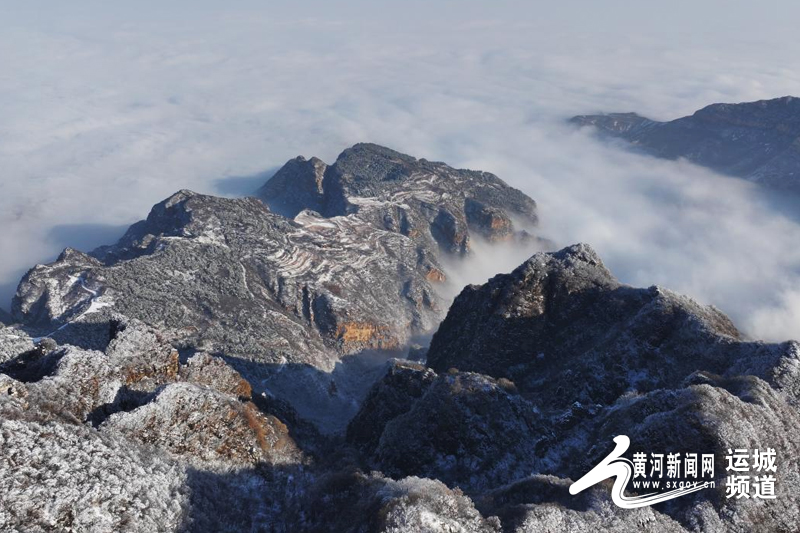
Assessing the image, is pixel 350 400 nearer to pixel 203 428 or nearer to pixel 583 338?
pixel 583 338

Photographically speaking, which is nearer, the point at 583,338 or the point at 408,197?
the point at 583,338

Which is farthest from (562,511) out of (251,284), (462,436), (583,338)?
(251,284)

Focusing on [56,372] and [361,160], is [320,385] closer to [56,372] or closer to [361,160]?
[56,372]

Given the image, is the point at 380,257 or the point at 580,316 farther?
the point at 380,257

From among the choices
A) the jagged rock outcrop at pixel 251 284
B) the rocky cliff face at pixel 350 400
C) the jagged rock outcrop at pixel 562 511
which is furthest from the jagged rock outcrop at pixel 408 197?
the jagged rock outcrop at pixel 562 511

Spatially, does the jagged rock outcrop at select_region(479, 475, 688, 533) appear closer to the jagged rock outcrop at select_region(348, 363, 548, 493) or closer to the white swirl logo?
the white swirl logo

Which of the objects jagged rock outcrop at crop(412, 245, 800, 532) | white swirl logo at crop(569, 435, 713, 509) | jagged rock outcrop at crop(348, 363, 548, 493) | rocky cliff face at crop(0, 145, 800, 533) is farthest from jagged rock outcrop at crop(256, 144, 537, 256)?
white swirl logo at crop(569, 435, 713, 509)

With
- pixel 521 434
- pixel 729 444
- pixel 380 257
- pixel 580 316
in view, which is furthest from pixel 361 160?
pixel 729 444

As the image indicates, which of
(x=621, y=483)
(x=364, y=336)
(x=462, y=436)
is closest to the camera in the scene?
(x=621, y=483)
